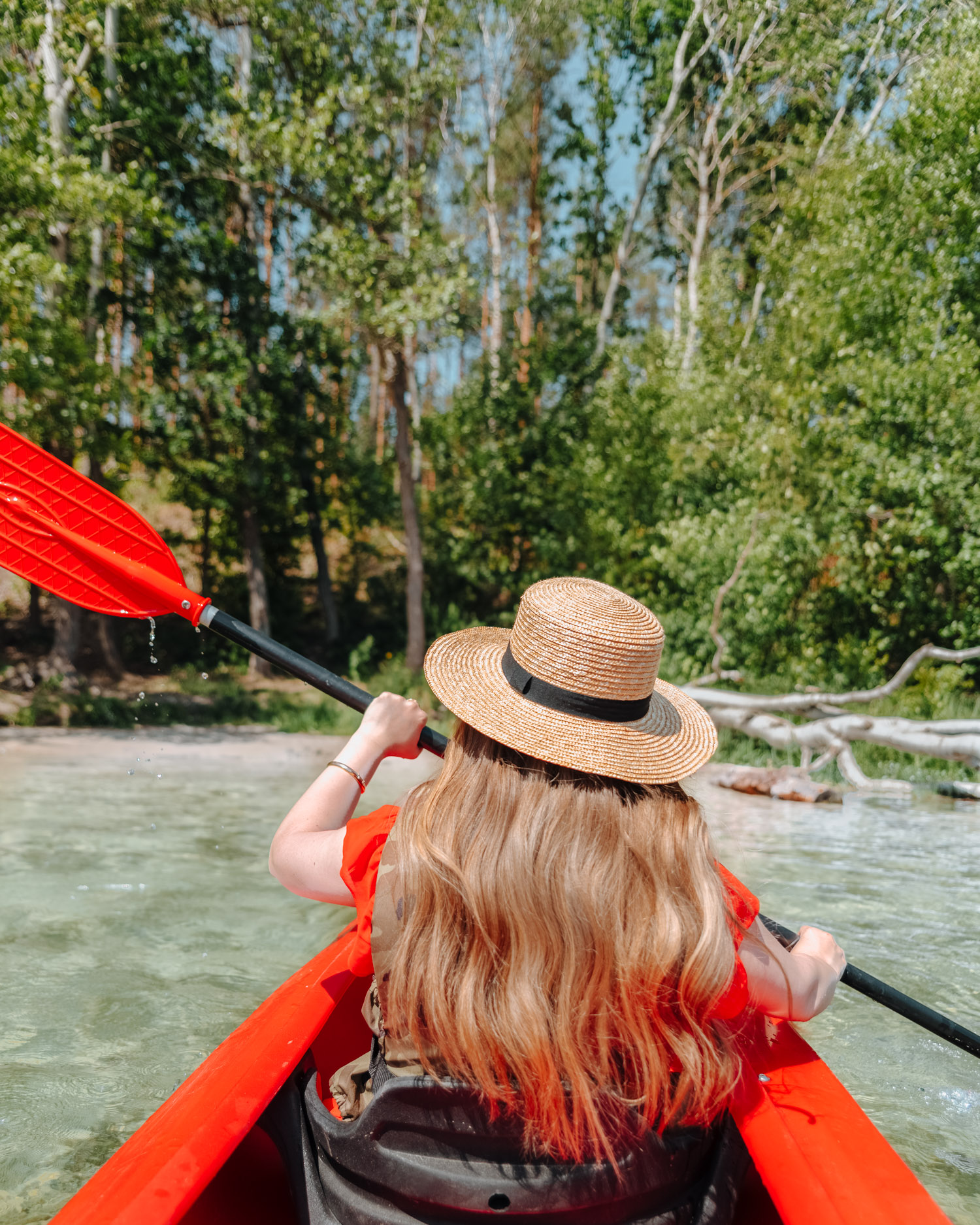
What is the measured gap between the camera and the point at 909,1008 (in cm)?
213

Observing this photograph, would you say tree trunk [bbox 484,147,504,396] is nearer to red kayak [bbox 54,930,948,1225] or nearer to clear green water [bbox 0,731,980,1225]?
clear green water [bbox 0,731,980,1225]

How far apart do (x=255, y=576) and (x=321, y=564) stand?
1.66 meters

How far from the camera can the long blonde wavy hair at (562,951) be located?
3.76 ft

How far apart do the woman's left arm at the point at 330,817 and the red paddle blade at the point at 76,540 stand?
119cm

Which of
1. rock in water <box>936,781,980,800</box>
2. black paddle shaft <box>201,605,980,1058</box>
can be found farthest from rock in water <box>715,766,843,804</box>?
black paddle shaft <box>201,605,980,1058</box>

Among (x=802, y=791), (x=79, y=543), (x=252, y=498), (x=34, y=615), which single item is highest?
(x=252, y=498)

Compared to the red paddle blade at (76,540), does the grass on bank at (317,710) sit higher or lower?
lower

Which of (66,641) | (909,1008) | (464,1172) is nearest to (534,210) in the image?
(66,641)

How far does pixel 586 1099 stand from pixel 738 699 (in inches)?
312

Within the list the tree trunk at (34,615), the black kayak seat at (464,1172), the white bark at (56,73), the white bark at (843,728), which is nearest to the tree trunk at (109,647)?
the tree trunk at (34,615)

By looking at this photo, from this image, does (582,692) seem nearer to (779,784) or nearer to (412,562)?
(779,784)

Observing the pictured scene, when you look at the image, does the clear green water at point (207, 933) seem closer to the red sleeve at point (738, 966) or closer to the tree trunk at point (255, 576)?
the red sleeve at point (738, 966)

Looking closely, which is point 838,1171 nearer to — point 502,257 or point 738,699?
point 738,699

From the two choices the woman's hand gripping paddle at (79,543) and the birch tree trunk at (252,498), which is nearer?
the woman's hand gripping paddle at (79,543)
